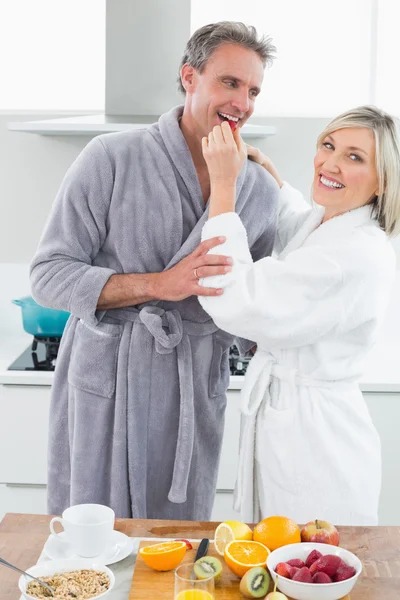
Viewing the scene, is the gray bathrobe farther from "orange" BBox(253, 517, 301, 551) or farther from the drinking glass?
the drinking glass

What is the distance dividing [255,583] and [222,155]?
0.98 metres

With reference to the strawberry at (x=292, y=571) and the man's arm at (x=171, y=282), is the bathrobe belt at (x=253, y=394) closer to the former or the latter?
the man's arm at (x=171, y=282)

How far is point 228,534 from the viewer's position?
1.52 meters

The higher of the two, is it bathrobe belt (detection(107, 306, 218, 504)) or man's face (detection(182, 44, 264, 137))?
man's face (detection(182, 44, 264, 137))

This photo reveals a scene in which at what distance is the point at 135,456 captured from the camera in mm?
2178

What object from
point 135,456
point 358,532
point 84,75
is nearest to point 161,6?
point 84,75

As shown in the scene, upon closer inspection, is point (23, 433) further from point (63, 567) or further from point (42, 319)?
point (63, 567)

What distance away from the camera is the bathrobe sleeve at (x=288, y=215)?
7.60 ft

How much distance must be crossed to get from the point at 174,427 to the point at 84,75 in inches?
72.5

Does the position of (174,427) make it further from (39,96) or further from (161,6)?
(39,96)

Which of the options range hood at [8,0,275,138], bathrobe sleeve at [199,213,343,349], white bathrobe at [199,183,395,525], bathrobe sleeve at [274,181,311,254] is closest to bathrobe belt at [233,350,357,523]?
white bathrobe at [199,183,395,525]

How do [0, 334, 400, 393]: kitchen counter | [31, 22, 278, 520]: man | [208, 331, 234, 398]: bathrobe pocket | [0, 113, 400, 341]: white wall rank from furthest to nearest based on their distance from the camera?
1. [0, 113, 400, 341]: white wall
2. [0, 334, 400, 393]: kitchen counter
3. [208, 331, 234, 398]: bathrobe pocket
4. [31, 22, 278, 520]: man

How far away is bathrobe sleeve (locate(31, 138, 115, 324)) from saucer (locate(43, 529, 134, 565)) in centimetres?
66

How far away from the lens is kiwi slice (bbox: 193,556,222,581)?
134 cm
